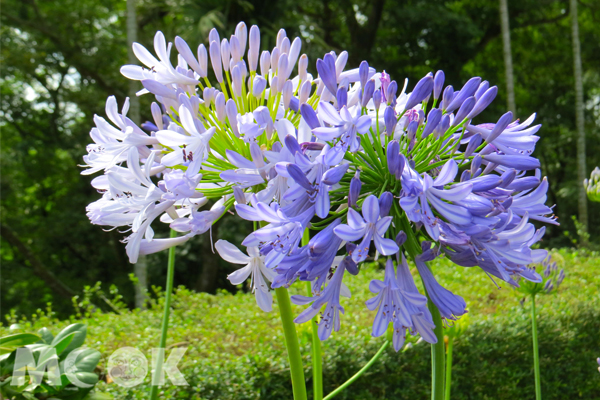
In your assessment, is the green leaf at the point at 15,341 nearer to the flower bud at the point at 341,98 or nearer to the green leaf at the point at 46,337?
the green leaf at the point at 46,337

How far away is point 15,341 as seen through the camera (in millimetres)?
1996

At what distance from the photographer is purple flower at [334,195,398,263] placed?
103 centimetres

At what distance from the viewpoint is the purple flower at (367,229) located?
3.37 ft

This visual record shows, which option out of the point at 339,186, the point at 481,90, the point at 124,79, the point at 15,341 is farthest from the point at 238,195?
the point at 124,79

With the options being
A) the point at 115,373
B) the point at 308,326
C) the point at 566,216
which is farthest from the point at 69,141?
the point at 566,216

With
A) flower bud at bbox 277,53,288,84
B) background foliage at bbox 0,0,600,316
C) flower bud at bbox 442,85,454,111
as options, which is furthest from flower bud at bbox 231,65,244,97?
background foliage at bbox 0,0,600,316

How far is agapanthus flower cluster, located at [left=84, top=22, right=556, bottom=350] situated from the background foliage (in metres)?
9.22

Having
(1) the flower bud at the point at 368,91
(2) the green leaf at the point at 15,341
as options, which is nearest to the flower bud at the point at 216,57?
(1) the flower bud at the point at 368,91

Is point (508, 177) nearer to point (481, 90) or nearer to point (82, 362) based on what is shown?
point (481, 90)

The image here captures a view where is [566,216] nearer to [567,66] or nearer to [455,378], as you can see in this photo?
[567,66]

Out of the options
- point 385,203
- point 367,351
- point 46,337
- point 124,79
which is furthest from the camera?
point 124,79

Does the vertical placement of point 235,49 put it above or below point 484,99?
above

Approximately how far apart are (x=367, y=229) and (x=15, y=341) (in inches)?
64.5

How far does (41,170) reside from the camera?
45.4 feet
